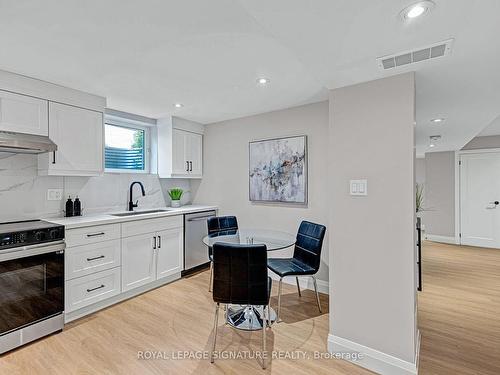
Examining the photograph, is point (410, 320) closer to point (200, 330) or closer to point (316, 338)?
point (316, 338)

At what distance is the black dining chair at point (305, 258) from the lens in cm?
262

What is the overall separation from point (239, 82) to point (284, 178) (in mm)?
1451

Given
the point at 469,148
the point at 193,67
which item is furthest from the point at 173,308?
the point at 469,148

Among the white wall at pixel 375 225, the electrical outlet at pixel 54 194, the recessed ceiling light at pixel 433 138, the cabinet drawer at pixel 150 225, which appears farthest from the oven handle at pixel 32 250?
the recessed ceiling light at pixel 433 138

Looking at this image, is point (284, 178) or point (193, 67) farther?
point (284, 178)

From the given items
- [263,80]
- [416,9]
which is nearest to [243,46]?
[263,80]

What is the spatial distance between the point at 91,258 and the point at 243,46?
250 cm

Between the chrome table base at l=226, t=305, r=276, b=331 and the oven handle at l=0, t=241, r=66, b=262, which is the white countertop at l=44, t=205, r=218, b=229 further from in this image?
the chrome table base at l=226, t=305, r=276, b=331

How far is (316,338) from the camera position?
2.31m

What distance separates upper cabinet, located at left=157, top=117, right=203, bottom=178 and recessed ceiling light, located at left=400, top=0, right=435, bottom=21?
330 cm

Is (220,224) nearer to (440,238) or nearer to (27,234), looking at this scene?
(27,234)

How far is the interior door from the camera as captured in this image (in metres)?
5.46

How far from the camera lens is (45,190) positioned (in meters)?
2.91

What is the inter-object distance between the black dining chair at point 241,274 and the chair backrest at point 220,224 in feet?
4.48
